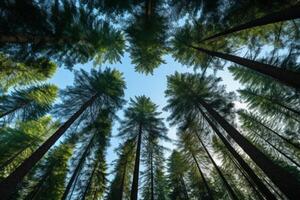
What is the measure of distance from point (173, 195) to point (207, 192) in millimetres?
2256

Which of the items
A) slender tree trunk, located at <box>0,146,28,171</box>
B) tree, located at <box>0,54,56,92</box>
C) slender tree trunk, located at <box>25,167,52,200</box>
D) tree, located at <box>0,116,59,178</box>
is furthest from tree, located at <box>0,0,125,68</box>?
slender tree trunk, located at <box>0,146,28,171</box>

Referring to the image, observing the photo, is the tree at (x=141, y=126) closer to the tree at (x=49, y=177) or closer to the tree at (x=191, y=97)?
the tree at (x=191, y=97)

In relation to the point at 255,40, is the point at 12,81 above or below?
above

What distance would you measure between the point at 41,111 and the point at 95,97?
6662 millimetres

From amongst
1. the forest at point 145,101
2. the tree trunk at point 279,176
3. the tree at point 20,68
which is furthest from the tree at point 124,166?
the tree trunk at point 279,176

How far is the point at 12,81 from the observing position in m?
14.0

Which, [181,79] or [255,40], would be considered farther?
[181,79]

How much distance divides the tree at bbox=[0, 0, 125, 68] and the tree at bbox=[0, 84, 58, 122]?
18.9ft

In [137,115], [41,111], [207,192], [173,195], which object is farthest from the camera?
[41,111]

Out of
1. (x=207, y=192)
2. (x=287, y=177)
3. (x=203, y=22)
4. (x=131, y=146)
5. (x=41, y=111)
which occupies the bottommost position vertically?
(x=287, y=177)

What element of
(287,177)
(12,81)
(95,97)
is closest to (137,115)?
(95,97)

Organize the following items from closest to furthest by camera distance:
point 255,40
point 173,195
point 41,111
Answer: point 255,40
point 173,195
point 41,111

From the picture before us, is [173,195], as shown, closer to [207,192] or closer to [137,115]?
[207,192]

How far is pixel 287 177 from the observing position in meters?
4.86
